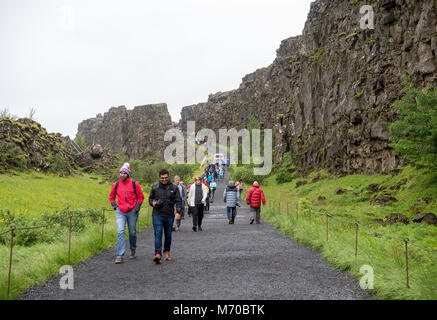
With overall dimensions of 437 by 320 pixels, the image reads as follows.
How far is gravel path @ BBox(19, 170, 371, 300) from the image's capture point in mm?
5676

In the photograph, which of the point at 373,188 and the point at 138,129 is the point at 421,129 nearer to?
the point at 373,188

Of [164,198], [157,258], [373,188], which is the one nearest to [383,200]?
[373,188]

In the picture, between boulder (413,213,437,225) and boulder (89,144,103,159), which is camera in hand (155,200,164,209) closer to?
boulder (413,213,437,225)

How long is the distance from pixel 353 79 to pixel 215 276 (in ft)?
98.3

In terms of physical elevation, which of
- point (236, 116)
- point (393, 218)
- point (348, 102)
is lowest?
point (393, 218)

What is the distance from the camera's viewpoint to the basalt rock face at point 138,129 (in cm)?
13200

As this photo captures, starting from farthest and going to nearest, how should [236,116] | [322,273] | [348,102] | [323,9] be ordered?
1. [236,116]
2. [323,9]
3. [348,102]
4. [322,273]

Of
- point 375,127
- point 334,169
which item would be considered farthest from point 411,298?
point 334,169

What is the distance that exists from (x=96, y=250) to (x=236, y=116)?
366 ft

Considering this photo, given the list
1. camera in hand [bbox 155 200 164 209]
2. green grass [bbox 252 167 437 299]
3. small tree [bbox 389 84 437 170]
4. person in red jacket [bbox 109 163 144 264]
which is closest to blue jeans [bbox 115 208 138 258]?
person in red jacket [bbox 109 163 144 264]

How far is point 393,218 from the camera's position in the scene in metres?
15.0

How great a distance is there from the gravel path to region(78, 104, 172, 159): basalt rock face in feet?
390

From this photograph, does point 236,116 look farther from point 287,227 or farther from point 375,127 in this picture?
point 287,227

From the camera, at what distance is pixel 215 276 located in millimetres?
6805
